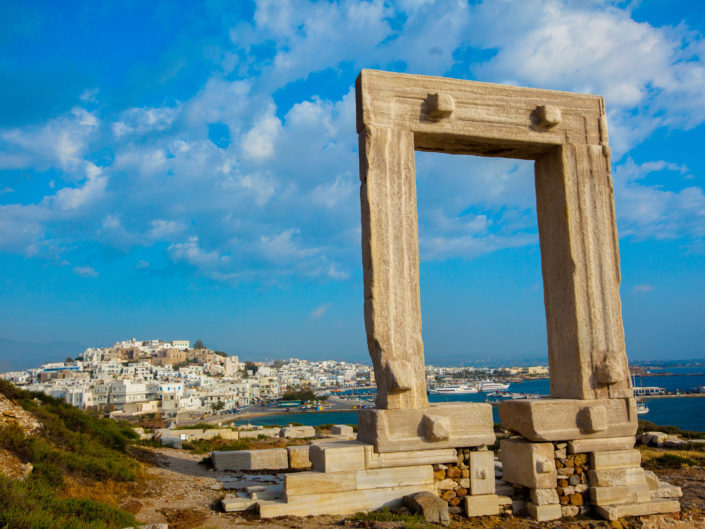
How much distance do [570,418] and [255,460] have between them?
21.1ft

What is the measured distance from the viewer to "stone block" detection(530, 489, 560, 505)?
7.04m

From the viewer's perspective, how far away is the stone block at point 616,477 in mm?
7332

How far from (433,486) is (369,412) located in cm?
122

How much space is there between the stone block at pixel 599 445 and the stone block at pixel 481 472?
1293 mm

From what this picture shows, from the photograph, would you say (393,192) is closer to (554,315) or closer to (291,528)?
(554,315)

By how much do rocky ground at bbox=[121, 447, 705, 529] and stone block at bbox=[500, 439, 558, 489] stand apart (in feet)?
1.62

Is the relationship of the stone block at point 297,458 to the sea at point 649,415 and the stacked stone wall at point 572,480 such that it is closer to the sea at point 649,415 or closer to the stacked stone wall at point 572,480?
the stacked stone wall at point 572,480

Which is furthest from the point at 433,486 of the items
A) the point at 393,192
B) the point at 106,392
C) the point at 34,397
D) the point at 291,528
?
the point at 106,392

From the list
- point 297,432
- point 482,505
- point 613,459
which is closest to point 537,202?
point 613,459

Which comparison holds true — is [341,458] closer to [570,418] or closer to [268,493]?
[268,493]

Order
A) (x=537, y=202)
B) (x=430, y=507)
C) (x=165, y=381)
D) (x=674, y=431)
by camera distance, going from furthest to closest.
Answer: (x=165, y=381), (x=674, y=431), (x=537, y=202), (x=430, y=507)

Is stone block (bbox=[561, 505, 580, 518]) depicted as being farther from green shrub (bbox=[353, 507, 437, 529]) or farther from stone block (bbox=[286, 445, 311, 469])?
stone block (bbox=[286, 445, 311, 469])

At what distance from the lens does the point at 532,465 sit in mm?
7137

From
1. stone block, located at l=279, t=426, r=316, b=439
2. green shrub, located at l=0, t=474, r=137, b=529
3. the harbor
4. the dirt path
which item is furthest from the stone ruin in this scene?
the harbor
